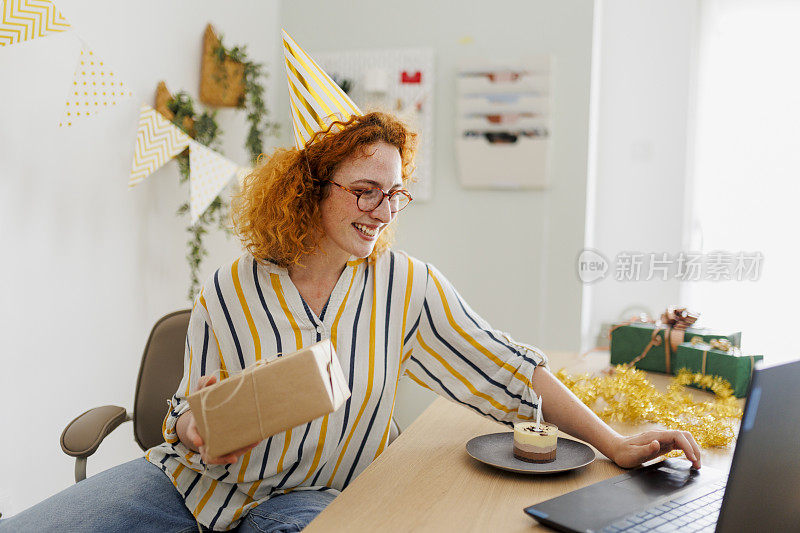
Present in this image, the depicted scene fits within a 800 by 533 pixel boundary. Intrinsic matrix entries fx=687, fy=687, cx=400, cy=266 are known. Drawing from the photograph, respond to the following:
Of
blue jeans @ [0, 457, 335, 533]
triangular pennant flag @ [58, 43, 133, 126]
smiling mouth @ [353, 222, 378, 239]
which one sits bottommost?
blue jeans @ [0, 457, 335, 533]

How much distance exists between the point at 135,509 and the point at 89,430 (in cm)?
43

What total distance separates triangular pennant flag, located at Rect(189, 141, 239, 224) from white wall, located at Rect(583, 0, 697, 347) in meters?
1.78

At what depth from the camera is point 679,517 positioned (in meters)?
0.99

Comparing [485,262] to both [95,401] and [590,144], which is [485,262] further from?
[95,401]

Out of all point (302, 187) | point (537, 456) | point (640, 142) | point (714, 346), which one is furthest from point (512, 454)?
point (640, 142)

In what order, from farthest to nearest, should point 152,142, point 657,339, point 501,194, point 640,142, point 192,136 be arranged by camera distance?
point 640,142, point 501,194, point 192,136, point 152,142, point 657,339

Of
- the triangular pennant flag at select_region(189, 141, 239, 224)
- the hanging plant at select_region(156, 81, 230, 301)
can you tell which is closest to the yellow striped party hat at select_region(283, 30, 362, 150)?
the triangular pennant flag at select_region(189, 141, 239, 224)

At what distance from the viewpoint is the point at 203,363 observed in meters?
1.38

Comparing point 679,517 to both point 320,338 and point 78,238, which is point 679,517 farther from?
point 78,238

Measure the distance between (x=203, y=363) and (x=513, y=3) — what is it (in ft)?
7.96

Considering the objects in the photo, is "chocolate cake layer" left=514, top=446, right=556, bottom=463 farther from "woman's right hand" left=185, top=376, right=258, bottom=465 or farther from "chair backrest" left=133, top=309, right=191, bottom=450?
"chair backrest" left=133, top=309, right=191, bottom=450

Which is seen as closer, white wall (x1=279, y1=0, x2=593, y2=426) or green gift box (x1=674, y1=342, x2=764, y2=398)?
green gift box (x1=674, y1=342, x2=764, y2=398)

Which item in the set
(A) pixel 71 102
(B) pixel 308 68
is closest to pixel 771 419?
(B) pixel 308 68

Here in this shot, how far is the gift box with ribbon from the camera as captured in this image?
2051 millimetres
